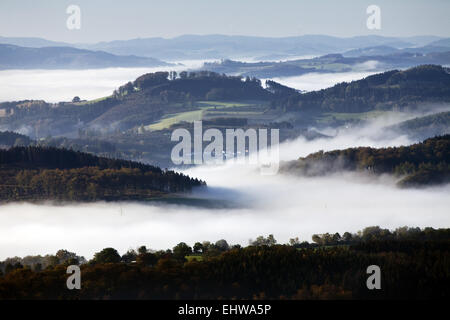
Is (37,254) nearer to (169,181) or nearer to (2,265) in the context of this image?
(2,265)

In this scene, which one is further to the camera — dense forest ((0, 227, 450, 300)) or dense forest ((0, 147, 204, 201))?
dense forest ((0, 147, 204, 201))
